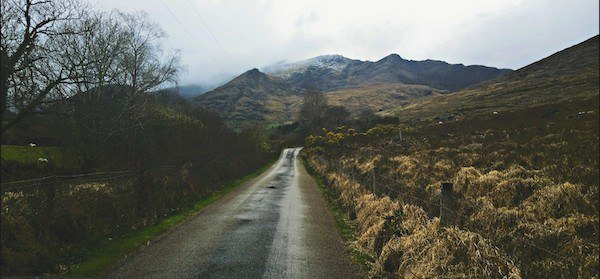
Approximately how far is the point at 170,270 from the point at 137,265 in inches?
35.8

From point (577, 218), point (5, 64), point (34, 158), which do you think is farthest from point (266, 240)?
point (34, 158)

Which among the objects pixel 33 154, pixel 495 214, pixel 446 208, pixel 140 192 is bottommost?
pixel 495 214

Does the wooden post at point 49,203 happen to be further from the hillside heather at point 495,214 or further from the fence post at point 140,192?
the hillside heather at point 495,214

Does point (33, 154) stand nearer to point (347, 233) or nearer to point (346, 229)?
point (346, 229)

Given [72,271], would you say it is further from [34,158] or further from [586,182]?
[34,158]

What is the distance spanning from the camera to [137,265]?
27.2 ft

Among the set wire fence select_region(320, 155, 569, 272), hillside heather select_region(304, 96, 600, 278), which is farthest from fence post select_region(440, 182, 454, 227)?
hillside heather select_region(304, 96, 600, 278)

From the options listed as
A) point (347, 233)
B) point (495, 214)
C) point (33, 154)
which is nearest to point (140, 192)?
point (347, 233)

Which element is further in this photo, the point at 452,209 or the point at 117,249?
the point at 117,249

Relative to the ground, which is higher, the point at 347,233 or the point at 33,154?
the point at 33,154

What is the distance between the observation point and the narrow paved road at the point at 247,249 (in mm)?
7973

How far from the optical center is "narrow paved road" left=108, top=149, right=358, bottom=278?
7973mm

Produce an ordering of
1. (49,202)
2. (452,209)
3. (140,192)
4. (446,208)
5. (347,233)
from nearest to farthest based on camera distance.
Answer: (446,208), (452,209), (49,202), (347,233), (140,192)

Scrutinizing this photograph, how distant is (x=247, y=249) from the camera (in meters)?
9.70
